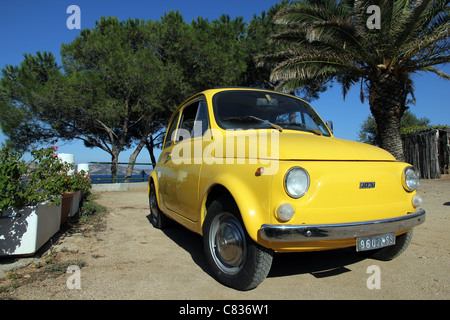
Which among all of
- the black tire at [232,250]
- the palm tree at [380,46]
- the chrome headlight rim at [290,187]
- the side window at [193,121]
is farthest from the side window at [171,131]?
the palm tree at [380,46]

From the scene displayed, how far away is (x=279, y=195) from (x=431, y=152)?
1389 cm

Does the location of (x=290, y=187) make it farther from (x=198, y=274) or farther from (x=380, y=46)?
(x=380, y=46)

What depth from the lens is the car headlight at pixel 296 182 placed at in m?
2.15

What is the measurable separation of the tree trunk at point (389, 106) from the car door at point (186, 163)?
7.85 m

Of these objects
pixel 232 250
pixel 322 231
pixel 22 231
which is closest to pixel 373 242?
pixel 322 231

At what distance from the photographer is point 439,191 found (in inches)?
366

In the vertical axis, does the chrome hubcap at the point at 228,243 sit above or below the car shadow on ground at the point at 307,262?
above

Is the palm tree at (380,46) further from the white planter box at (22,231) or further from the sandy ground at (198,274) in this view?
the white planter box at (22,231)

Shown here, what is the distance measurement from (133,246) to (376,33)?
9270mm

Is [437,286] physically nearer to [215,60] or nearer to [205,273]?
[205,273]

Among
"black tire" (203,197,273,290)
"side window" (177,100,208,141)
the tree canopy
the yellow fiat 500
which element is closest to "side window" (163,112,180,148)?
"side window" (177,100,208,141)

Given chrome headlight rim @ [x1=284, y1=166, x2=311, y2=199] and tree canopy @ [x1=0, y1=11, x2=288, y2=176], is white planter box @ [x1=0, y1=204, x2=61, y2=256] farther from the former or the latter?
tree canopy @ [x1=0, y1=11, x2=288, y2=176]

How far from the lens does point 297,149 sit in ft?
7.80

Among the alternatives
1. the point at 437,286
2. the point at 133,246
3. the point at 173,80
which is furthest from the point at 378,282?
the point at 173,80
